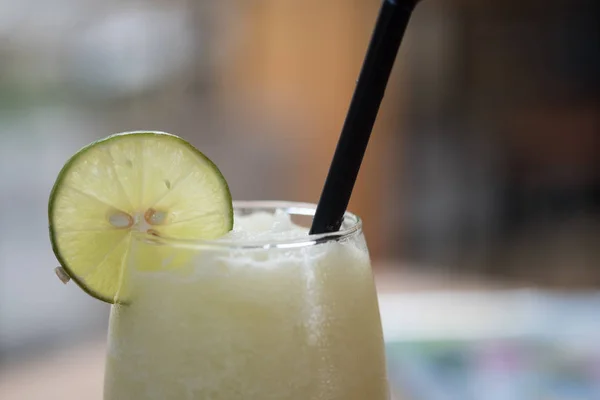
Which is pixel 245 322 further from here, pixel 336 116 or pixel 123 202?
pixel 336 116

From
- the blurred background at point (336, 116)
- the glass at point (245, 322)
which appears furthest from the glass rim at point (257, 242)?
the blurred background at point (336, 116)

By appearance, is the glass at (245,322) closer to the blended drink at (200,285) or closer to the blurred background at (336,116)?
the blended drink at (200,285)

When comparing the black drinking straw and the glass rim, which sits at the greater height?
the black drinking straw

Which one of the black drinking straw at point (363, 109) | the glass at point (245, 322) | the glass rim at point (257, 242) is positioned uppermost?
the black drinking straw at point (363, 109)

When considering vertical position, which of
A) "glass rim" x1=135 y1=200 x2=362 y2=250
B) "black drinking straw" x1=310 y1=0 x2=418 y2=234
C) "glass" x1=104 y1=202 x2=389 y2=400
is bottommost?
"glass" x1=104 y1=202 x2=389 y2=400

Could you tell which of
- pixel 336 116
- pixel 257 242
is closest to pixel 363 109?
pixel 257 242

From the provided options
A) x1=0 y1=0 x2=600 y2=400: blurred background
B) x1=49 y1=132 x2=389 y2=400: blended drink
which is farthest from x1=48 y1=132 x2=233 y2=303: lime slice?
x1=0 y1=0 x2=600 y2=400: blurred background

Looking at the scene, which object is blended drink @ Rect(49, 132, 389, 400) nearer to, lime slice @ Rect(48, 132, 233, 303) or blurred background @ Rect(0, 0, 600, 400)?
lime slice @ Rect(48, 132, 233, 303)
